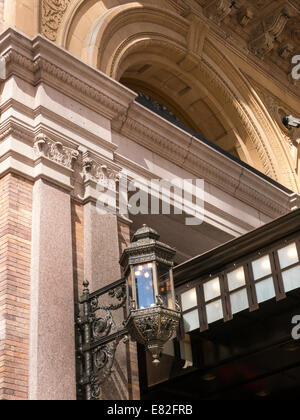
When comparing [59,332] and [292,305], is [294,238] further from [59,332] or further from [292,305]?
[59,332]

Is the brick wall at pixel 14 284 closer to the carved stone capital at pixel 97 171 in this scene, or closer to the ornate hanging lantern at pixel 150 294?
the carved stone capital at pixel 97 171

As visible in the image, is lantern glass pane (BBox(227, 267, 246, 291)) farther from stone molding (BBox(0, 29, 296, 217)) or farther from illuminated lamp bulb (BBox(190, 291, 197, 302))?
stone molding (BBox(0, 29, 296, 217))

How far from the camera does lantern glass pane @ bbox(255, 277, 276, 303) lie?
9266 mm

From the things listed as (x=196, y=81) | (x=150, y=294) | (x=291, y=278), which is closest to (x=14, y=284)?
(x=150, y=294)

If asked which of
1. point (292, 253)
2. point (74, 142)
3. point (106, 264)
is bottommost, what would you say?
point (292, 253)

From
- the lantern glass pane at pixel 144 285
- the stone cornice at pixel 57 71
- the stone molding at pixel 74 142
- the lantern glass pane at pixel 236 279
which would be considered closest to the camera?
the lantern glass pane at pixel 144 285

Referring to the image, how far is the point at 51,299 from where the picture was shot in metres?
8.63

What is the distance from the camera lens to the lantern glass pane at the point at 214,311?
972 centimetres

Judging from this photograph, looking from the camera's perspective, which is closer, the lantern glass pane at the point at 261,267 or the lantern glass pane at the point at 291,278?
the lantern glass pane at the point at 291,278

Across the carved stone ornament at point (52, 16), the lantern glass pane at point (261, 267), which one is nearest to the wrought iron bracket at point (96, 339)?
the lantern glass pane at point (261, 267)

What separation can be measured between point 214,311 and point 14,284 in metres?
2.89

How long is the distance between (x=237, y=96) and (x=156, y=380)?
745 centimetres

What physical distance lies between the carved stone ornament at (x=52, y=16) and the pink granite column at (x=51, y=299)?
320cm

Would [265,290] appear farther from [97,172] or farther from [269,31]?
[269,31]
